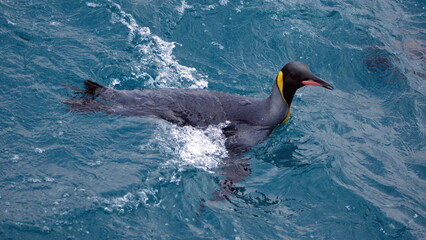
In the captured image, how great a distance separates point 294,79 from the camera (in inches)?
278

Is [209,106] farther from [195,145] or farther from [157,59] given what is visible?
[157,59]

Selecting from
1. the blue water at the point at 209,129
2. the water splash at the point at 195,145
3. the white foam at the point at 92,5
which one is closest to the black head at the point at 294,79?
the blue water at the point at 209,129

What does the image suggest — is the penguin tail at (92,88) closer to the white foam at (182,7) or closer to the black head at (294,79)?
the black head at (294,79)

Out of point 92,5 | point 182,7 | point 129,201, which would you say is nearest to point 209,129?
point 129,201

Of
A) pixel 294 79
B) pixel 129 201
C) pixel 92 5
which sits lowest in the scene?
pixel 129 201

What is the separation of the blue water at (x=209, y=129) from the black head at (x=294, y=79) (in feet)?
2.72

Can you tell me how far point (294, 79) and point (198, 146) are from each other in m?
1.86

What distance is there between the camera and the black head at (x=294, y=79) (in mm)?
6895

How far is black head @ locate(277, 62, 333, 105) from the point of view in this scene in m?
6.89

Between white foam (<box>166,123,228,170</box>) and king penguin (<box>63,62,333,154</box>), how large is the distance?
105mm

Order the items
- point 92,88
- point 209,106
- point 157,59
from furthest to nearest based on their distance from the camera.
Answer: point 157,59
point 92,88
point 209,106

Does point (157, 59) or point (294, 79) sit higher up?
point (294, 79)

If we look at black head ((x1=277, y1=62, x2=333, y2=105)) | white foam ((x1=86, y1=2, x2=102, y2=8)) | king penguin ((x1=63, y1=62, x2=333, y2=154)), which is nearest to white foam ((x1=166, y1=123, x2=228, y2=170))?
king penguin ((x1=63, y1=62, x2=333, y2=154))

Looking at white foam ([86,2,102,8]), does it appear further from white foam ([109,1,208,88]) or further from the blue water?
white foam ([109,1,208,88])
